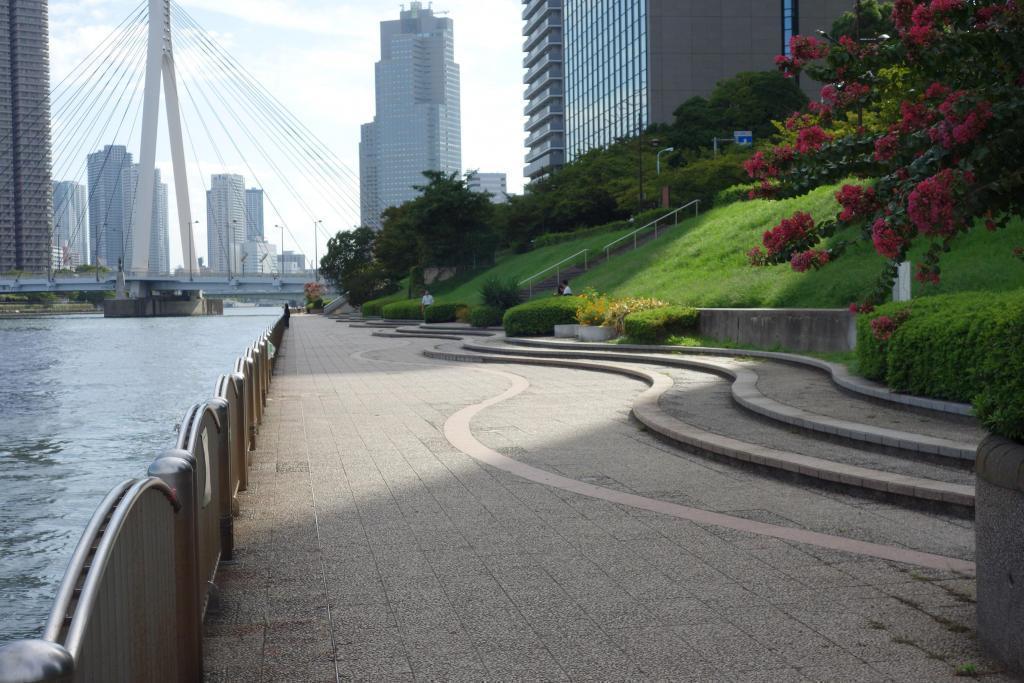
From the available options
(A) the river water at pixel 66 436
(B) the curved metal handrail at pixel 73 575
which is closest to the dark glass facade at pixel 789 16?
(A) the river water at pixel 66 436

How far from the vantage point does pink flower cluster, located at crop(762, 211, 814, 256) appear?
5309mm

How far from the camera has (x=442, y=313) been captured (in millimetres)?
42031

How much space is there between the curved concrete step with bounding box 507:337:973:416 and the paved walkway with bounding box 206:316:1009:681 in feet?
8.61

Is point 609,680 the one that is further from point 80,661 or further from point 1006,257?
point 1006,257

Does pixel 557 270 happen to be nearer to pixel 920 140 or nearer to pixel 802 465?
pixel 802 465

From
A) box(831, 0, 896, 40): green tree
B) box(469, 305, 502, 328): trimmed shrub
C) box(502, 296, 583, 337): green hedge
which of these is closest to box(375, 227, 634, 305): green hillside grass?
box(469, 305, 502, 328): trimmed shrub

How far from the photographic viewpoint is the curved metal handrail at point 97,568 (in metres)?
2.20

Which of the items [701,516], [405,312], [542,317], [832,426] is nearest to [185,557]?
[701,516]

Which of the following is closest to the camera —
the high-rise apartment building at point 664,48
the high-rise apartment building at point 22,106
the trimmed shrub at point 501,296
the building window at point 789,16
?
the trimmed shrub at point 501,296

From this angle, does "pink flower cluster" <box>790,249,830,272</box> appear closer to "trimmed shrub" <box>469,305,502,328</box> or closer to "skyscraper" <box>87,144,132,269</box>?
"trimmed shrub" <box>469,305,502,328</box>

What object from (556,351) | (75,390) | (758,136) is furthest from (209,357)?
A: (758,136)

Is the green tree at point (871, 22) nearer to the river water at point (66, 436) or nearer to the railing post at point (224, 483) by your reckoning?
the railing post at point (224, 483)

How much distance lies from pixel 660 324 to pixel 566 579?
55.5ft

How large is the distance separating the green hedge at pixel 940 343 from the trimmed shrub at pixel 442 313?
1192 inches
